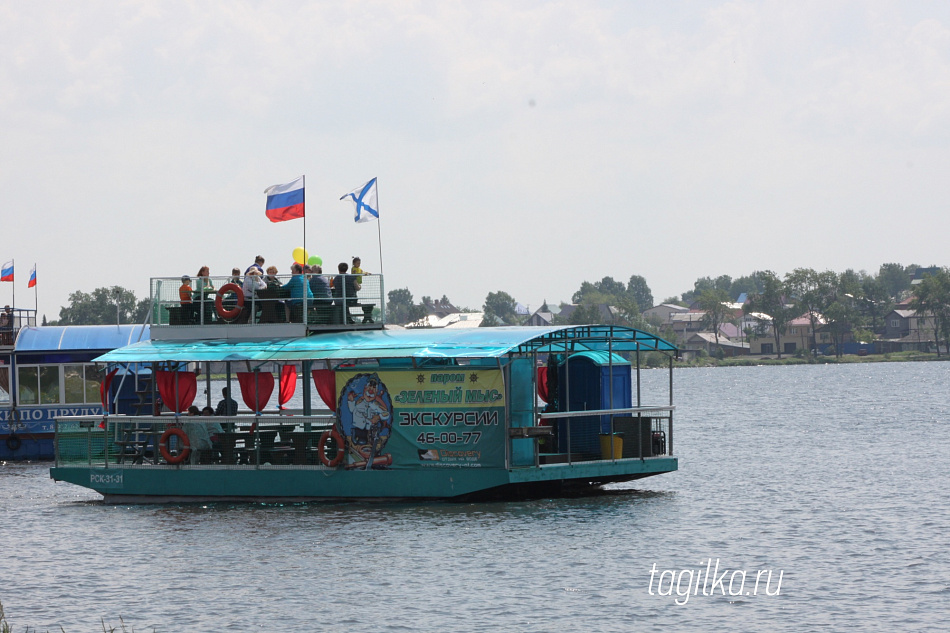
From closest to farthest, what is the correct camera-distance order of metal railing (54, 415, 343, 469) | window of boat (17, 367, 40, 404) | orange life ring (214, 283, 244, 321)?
metal railing (54, 415, 343, 469) < orange life ring (214, 283, 244, 321) < window of boat (17, 367, 40, 404)

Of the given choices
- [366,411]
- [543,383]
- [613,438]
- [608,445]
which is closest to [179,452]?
[366,411]

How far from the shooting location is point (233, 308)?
98.5 ft

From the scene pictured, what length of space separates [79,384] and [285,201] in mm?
13759

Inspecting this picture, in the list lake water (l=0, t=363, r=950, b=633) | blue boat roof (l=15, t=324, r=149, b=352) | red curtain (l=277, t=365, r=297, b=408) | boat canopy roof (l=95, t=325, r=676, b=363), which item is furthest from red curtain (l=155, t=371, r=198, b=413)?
blue boat roof (l=15, t=324, r=149, b=352)

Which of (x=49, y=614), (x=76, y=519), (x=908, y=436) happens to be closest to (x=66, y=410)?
(x=76, y=519)

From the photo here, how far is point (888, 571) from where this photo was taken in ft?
75.5

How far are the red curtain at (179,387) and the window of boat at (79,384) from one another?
12.7 meters

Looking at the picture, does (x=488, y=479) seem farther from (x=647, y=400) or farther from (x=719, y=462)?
(x=647, y=400)

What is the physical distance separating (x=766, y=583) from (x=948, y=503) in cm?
1250

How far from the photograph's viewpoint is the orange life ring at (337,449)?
91.0 ft

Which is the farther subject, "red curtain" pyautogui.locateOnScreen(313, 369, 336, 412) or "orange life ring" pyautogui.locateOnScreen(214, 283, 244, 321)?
"orange life ring" pyautogui.locateOnScreen(214, 283, 244, 321)

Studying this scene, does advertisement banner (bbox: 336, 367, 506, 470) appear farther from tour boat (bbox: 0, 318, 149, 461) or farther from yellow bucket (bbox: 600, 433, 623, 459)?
tour boat (bbox: 0, 318, 149, 461)

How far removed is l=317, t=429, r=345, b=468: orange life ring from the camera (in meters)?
27.8

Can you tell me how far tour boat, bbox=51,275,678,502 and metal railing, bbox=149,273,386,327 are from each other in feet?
0.14
